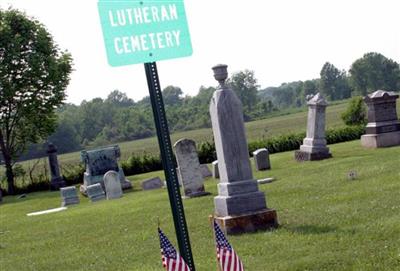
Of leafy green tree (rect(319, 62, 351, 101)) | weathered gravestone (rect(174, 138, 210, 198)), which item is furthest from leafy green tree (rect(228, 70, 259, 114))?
weathered gravestone (rect(174, 138, 210, 198))

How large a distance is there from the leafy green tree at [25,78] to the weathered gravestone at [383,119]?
19705 mm

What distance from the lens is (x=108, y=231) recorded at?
12.9 m

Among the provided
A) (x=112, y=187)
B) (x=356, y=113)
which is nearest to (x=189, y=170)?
(x=112, y=187)

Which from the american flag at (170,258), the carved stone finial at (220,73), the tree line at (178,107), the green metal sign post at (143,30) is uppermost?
the tree line at (178,107)

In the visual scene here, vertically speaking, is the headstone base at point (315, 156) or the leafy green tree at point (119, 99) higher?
the leafy green tree at point (119, 99)

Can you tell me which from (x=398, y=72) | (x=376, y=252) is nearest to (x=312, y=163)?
(x=376, y=252)

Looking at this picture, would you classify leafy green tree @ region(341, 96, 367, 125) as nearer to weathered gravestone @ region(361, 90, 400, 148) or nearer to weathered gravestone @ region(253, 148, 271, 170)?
weathered gravestone @ region(361, 90, 400, 148)

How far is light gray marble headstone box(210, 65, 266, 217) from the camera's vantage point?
10156 mm

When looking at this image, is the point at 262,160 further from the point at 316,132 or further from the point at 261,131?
the point at 261,131

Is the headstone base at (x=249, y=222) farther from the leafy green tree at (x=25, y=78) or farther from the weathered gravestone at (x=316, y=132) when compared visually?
the leafy green tree at (x=25, y=78)

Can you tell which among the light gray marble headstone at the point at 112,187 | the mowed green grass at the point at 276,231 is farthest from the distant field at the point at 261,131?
the mowed green grass at the point at 276,231

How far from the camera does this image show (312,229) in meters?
9.33

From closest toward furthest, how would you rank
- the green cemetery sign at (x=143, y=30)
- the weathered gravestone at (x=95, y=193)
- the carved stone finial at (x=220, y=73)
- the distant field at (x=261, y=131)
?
the green cemetery sign at (x=143, y=30)
the carved stone finial at (x=220, y=73)
the weathered gravestone at (x=95, y=193)
the distant field at (x=261, y=131)

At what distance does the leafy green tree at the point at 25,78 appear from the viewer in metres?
34.7
